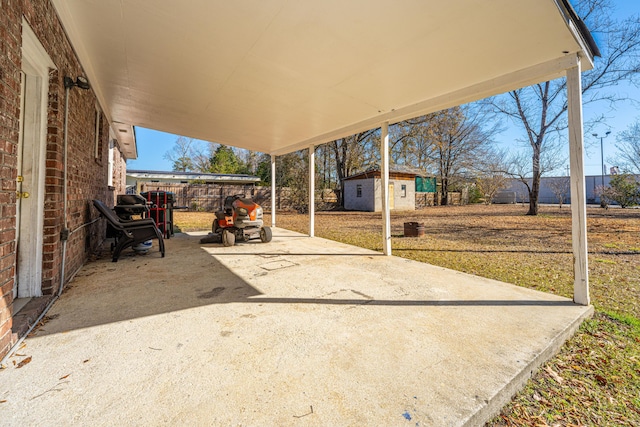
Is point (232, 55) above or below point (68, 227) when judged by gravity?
above

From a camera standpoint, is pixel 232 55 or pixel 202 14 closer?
pixel 202 14

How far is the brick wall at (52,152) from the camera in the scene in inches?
62.6

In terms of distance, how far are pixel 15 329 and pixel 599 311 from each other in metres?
4.85

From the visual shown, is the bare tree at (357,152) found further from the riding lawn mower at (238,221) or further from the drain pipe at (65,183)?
the drain pipe at (65,183)

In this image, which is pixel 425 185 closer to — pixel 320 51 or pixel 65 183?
pixel 320 51

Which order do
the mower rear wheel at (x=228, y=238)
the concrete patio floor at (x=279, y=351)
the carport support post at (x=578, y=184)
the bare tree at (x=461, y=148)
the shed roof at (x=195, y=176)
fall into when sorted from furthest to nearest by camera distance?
1. the bare tree at (x=461, y=148)
2. the shed roof at (x=195, y=176)
3. the mower rear wheel at (x=228, y=238)
4. the carport support post at (x=578, y=184)
5. the concrete patio floor at (x=279, y=351)

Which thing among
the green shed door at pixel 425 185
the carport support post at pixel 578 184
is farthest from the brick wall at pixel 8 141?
the green shed door at pixel 425 185

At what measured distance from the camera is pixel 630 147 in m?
13.7

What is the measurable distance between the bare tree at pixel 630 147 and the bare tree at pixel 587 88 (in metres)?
3.70

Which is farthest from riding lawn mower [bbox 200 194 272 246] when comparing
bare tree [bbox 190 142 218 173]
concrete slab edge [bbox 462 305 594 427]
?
bare tree [bbox 190 142 218 173]

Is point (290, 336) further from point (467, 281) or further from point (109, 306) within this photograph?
point (467, 281)

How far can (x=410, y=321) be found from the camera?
228cm

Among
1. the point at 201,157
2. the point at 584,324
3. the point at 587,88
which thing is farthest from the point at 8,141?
the point at 201,157

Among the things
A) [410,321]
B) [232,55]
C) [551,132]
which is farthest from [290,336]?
[551,132]
